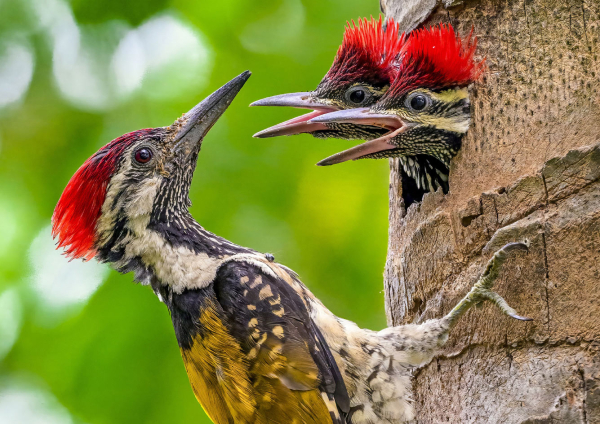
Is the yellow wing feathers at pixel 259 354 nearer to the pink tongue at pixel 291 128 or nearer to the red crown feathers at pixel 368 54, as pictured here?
the pink tongue at pixel 291 128

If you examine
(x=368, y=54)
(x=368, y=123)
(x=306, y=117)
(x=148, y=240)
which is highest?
(x=368, y=54)

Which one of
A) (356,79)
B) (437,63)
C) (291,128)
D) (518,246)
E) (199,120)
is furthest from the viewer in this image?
(199,120)

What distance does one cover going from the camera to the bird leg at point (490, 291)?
1894mm

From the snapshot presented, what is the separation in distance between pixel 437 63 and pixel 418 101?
0.16 meters

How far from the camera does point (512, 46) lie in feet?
7.13

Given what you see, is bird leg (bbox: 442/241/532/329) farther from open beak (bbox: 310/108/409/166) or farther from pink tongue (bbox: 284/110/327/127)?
pink tongue (bbox: 284/110/327/127)

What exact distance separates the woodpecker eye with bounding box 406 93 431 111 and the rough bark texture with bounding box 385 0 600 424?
19 cm

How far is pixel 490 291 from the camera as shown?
1.95 m

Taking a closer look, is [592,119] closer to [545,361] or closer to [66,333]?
[545,361]

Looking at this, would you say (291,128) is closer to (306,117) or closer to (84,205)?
(306,117)

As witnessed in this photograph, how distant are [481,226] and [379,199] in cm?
145

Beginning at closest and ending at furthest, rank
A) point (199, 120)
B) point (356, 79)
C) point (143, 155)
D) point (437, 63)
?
point (437, 63), point (356, 79), point (143, 155), point (199, 120)

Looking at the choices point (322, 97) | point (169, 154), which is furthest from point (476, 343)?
point (169, 154)

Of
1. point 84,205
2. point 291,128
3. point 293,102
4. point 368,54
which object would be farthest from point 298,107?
point 84,205
